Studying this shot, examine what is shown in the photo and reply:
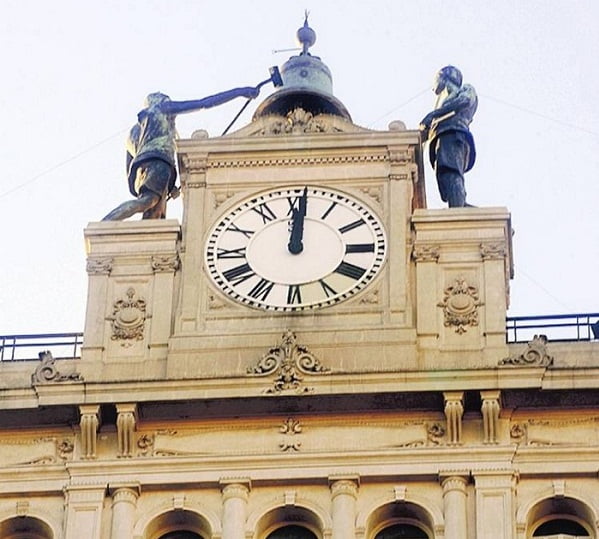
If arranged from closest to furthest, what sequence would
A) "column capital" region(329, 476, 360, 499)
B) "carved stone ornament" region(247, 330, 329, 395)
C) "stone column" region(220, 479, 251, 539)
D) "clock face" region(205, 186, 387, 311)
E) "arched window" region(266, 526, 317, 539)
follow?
1. "stone column" region(220, 479, 251, 539)
2. "column capital" region(329, 476, 360, 499)
3. "arched window" region(266, 526, 317, 539)
4. "carved stone ornament" region(247, 330, 329, 395)
5. "clock face" region(205, 186, 387, 311)

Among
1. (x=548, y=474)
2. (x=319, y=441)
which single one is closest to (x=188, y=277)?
(x=319, y=441)

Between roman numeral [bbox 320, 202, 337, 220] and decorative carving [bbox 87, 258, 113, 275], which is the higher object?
roman numeral [bbox 320, 202, 337, 220]

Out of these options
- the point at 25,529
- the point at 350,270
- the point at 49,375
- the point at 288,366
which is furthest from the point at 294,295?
the point at 25,529

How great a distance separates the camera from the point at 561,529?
45.9 meters

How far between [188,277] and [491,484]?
6163 millimetres

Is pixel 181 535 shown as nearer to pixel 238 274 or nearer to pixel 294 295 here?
pixel 294 295

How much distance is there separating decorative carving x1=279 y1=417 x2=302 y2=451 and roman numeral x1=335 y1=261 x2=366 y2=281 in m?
2.86

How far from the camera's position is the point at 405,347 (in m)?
46.9

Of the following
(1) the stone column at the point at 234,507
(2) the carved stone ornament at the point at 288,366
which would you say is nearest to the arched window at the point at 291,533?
(1) the stone column at the point at 234,507

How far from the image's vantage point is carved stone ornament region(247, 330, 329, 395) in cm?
4641

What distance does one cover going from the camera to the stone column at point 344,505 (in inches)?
1789

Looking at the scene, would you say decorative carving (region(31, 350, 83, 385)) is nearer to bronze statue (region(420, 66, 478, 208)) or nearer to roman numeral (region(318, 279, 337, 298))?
roman numeral (region(318, 279, 337, 298))

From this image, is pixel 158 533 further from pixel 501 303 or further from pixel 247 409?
pixel 501 303

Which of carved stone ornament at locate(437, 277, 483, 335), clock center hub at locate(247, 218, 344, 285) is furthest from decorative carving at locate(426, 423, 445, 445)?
clock center hub at locate(247, 218, 344, 285)
